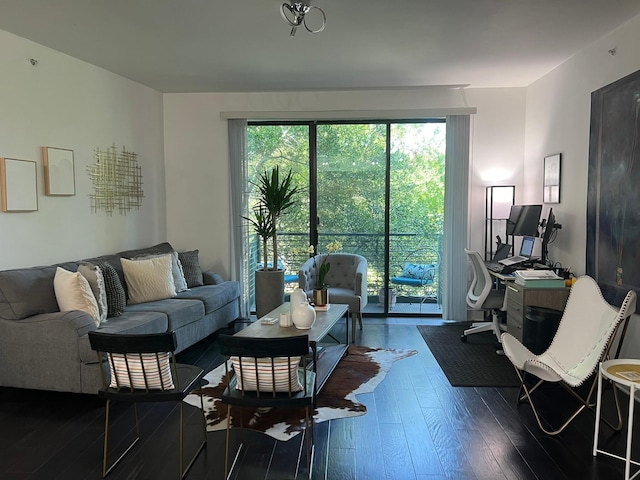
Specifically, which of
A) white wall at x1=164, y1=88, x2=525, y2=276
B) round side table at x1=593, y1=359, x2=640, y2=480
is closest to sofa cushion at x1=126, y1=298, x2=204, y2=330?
white wall at x1=164, y1=88, x2=525, y2=276

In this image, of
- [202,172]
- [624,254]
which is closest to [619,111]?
[624,254]

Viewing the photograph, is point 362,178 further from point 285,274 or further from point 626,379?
point 626,379

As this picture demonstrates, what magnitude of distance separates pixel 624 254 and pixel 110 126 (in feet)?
16.1

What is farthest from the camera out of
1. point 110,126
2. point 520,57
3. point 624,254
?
point 110,126

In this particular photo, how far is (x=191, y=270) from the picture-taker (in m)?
5.55

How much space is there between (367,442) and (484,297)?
241cm

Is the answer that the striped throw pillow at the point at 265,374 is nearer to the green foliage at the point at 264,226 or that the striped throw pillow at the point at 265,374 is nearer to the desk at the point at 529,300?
the desk at the point at 529,300

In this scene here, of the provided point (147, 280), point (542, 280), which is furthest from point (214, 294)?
point (542, 280)

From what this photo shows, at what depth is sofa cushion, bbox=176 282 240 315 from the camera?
4980mm

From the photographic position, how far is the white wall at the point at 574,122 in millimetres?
3689

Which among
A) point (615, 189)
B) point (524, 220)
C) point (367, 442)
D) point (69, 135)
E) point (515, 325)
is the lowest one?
point (367, 442)

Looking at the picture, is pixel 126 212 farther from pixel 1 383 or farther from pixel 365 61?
pixel 365 61

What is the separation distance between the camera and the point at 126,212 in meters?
5.43

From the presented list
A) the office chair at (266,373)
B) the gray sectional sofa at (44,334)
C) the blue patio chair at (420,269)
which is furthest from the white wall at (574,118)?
the gray sectional sofa at (44,334)
